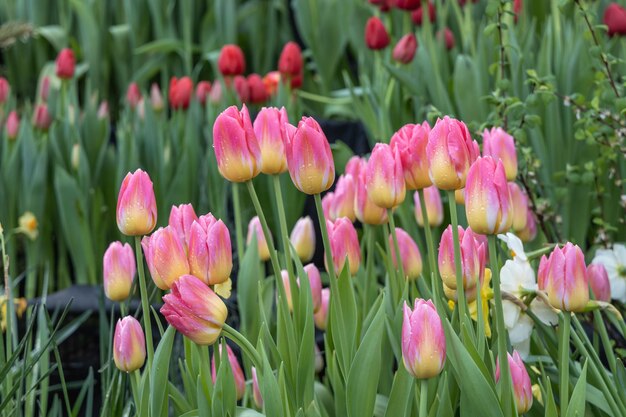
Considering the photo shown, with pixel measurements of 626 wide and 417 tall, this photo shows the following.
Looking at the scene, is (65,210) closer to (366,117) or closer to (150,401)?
(366,117)

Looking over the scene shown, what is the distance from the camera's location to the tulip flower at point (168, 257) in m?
0.97

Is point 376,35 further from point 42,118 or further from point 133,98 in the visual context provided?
point 42,118

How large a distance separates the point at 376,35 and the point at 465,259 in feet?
4.73

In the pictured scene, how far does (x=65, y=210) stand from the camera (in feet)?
7.79

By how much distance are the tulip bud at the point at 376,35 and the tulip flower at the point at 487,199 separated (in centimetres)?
152

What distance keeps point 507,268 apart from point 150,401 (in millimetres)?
450

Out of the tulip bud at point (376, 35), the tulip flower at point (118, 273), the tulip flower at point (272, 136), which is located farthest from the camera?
the tulip bud at point (376, 35)

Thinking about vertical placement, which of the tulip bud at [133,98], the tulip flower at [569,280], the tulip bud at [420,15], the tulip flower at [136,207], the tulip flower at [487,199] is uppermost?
the tulip flower at [487,199]

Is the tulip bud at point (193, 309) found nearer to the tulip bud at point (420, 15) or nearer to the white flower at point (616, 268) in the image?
the white flower at point (616, 268)

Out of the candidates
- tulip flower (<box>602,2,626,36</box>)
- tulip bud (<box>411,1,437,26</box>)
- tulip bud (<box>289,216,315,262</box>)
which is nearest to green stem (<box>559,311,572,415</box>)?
tulip bud (<box>289,216,315,262</box>)

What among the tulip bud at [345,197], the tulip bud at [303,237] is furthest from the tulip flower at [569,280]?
the tulip bud at [303,237]

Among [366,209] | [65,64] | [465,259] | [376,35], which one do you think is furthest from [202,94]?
[465,259]

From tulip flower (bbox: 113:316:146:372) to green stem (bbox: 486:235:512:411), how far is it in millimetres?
388

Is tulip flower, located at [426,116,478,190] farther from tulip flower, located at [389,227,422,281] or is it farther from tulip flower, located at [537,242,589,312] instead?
tulip flower, located at [389,227,422,281]
